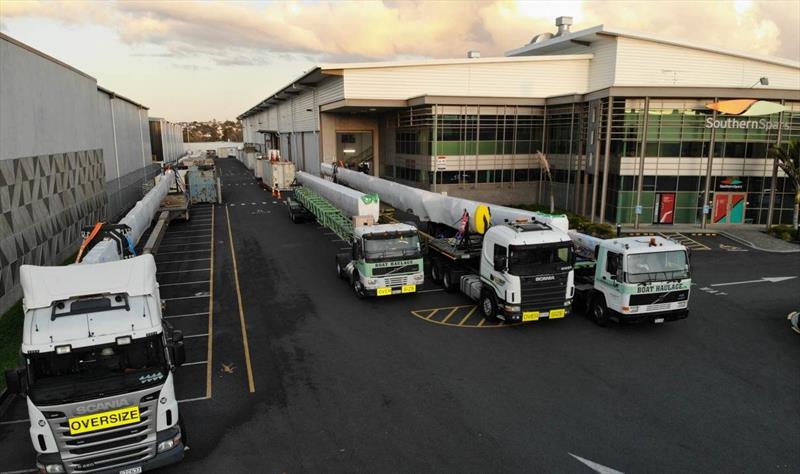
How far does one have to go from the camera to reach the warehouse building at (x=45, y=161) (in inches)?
785

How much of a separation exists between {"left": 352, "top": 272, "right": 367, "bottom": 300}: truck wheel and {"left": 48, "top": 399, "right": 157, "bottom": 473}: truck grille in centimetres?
1124

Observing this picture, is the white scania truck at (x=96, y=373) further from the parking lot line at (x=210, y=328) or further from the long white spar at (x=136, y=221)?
the long white spar at (x=136, y=221)

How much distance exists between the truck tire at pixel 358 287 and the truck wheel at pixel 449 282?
3.69 m

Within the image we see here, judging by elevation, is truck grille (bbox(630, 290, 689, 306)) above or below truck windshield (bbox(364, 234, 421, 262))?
below

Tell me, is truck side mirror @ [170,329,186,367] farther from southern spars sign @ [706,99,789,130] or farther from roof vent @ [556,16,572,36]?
roof vent @ [556,16,572,36]

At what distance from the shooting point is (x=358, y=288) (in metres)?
20.9

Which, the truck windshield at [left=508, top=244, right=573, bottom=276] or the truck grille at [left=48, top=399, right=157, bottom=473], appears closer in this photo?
the truck grille at [left=48, top=399, right=157, bottom=473]

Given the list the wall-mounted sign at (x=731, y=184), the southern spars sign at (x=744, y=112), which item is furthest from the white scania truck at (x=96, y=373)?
the wall-mounted sign at (x=731, y=184)

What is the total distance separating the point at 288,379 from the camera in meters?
14.3

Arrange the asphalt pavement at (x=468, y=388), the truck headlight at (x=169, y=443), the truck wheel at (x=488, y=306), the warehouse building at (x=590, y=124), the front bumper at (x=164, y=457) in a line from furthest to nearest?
the warehouse building at (x=590, y=124) < the truck wheel at (x=488, y=306) < the asphalt pavement at (x=468, y=388) < the truck headlight at (x=169, y=443) < the front bumper at (x=164, y=457)

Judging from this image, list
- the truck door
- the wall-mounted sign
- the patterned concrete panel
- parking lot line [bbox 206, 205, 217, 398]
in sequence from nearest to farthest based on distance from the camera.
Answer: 1. parking lot line [bbox 206, 205, 217, 398]
2. the truck door
3. the patterned concrete panel
4. the wall-mounted sign

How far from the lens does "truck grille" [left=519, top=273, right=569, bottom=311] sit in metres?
17.0

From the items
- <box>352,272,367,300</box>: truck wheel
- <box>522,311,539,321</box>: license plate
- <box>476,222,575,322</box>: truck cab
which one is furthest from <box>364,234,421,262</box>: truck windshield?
<box>522,311,539,321</box>: license plate

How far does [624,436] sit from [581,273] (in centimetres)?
936
